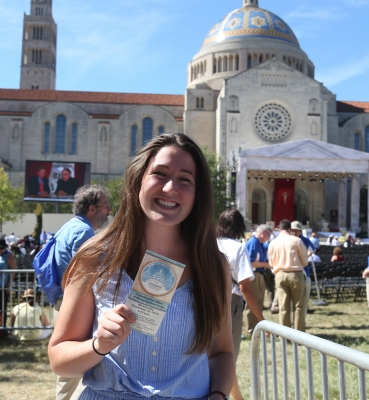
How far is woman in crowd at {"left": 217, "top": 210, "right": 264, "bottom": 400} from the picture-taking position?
4.75 meters

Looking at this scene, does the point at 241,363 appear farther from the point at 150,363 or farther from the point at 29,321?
the point at 150,363

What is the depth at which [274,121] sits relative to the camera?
49219 mm

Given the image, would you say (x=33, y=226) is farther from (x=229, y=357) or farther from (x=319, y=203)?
(x=229, y=357)

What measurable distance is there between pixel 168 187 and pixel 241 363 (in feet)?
15.8

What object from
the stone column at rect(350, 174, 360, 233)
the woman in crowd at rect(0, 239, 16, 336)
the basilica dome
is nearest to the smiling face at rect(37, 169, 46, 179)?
the stone column at rect(350, 174, 360, 233)

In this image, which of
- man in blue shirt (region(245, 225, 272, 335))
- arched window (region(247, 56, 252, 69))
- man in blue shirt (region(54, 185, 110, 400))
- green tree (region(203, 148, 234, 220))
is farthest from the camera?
arched window (region(247, 56, 252, 69))

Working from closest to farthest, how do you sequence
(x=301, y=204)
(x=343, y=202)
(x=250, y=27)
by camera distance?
(x=343, y=202)
(x=301, y=204)
(x=250, y=27)

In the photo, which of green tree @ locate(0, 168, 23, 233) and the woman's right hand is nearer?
the woman's right hand

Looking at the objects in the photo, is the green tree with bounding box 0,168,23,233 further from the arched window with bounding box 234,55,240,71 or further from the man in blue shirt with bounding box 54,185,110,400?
the man in blue shirt with bounding box 54,185,110,400

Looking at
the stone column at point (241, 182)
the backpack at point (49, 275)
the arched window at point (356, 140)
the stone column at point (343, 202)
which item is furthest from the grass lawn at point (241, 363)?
the arched window at point (356, 140)

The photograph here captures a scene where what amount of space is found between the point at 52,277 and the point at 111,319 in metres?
2.97

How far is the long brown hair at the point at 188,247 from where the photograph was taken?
206 centimetres

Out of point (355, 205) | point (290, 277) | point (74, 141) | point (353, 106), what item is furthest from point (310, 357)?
point (353, 106)

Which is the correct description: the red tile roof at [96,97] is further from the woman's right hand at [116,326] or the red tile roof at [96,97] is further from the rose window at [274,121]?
the woman's right hand at [116,326]
